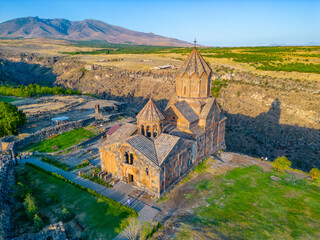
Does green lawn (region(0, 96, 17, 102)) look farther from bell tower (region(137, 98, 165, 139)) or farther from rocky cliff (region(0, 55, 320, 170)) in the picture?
bell tower (region(137, 98, 165, 139))

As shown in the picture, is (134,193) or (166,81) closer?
(134,193)

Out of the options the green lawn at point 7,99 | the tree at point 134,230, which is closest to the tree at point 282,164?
the tree at point 134,230

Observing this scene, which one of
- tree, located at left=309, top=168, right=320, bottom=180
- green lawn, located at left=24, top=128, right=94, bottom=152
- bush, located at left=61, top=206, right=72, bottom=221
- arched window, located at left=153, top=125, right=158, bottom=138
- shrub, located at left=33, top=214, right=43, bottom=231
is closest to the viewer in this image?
shrub, located at left=33, top=214, right=43, bottom=231

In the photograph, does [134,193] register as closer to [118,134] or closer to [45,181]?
[118,134]

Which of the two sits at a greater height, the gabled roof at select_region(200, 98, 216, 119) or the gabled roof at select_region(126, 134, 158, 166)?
the gabled roof at select_region(200, 98, 216, 119)

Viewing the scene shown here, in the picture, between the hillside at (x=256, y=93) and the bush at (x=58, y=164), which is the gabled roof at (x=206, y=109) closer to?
the hillside at (x=256, y=93)

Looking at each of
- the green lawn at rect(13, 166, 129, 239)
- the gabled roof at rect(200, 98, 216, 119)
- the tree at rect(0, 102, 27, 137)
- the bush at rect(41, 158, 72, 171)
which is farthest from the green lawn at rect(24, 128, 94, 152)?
the gabled roof at rect(200, 98, 216, 119)

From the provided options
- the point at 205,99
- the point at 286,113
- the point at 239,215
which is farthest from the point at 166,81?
the point at 239,215
